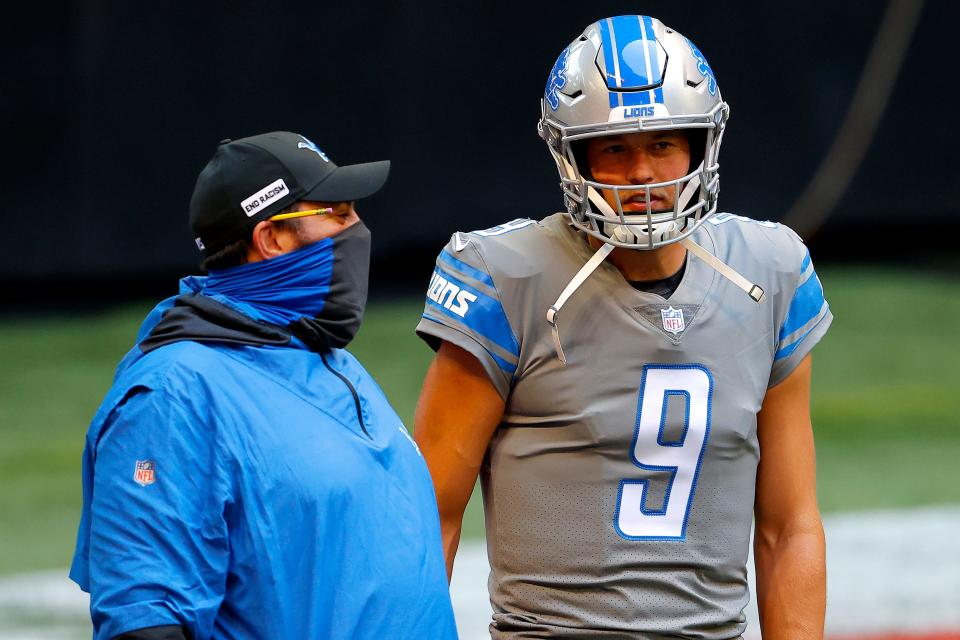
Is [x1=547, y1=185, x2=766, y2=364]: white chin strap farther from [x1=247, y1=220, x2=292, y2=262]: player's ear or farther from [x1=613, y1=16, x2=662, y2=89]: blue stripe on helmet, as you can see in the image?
[x1=247, y1=220, x2=292, y2=262]: player's ear

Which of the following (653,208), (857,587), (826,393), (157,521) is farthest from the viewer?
(826,393)

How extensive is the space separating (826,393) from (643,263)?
551 cm

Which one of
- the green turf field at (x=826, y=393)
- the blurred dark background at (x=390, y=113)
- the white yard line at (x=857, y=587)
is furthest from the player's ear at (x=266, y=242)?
the blurred dark background at (x=390, y=113)

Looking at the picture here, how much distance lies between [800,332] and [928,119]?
23.3 ft

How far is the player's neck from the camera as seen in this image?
2.95 meters

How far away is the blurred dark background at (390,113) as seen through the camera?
8312 mm

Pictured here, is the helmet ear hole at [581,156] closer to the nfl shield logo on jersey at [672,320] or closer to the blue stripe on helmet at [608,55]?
the blue stripe on helmet at [608,55]

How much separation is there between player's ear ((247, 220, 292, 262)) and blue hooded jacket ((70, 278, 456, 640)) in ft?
0.35

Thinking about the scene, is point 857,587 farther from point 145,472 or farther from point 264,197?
point 145,472

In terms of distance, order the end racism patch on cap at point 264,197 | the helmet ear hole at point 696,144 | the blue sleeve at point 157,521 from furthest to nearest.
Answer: the helmet ear hole at point 696,144
the end racism patch on cap at point 264,197
the blue sleeve at point 157,521

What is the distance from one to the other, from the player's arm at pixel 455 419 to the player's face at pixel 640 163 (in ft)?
1.26

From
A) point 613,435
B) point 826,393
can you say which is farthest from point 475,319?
point 826,393

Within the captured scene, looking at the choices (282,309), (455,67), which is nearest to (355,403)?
(282,309)

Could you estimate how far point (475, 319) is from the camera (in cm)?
285
